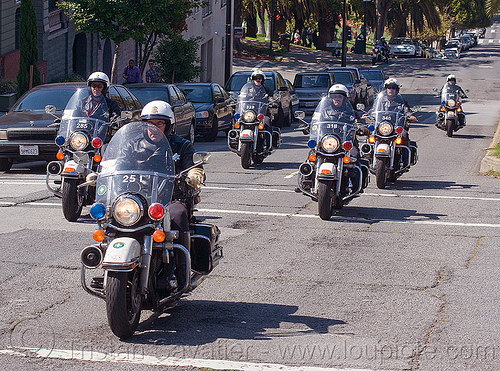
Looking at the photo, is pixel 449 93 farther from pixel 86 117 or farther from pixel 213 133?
pixel 86 117

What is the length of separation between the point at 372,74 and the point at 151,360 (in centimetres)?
3606

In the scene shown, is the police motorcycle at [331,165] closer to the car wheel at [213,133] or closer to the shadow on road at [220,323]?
the shadow on road at [220,323]

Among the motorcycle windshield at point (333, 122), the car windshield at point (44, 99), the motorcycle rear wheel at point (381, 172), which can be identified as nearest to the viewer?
the motorcycle windshield at point (333, 122)

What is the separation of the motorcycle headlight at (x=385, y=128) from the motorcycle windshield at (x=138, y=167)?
8.75 meters

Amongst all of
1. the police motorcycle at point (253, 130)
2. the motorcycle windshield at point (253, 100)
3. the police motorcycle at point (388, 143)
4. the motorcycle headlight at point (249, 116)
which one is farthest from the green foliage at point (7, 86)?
the police motorcycle at point (388, 143)

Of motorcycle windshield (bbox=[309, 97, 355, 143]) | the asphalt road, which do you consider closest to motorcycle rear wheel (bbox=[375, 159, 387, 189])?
the asphalt road

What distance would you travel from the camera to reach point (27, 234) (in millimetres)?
10000

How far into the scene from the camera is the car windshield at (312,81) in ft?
108

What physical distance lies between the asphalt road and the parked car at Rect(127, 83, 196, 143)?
6.62 metres

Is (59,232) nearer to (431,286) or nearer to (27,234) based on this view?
(27,234)

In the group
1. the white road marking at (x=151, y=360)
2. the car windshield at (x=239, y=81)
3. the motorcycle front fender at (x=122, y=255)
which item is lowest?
the white road marking at (x=151, y=360)

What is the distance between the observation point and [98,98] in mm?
11812

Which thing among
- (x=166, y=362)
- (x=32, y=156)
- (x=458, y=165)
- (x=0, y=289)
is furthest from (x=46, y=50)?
(x=166, y=362)

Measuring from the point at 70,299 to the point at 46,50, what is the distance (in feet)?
76.7
